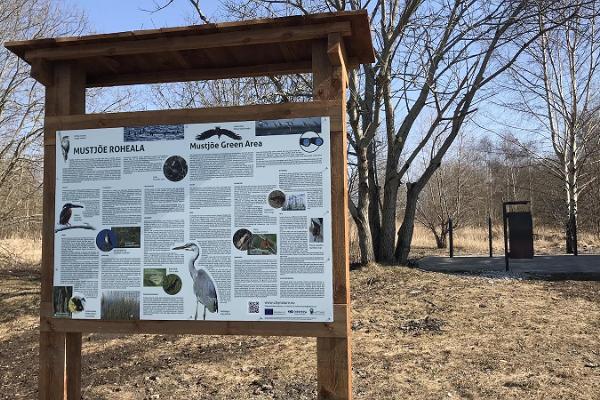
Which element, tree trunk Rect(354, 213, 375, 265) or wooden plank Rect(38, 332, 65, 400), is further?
tree trunk Rect(354, 213, 375, 265)

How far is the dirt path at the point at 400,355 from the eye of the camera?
16.7ft

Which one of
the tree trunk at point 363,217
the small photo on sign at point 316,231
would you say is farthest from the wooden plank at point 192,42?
the tree trunk at point 363,217

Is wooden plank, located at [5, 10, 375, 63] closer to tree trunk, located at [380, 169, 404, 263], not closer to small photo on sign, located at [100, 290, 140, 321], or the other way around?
small photo on sign, located at [100, 290, 140, 321]

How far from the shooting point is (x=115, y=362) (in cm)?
633

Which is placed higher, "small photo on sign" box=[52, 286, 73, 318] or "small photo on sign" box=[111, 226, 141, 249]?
"small photo on sign" box=[111, 226, 141, 249]

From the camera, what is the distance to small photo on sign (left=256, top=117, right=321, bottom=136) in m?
3.58

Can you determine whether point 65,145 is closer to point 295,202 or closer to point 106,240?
point 106,240

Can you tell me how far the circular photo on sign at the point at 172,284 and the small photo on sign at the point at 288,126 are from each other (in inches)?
46.1

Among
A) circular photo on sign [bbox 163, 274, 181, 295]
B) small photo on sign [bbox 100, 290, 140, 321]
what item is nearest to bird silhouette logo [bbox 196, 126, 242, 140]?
circular photo on sign [bbox 163, 274, 181, 295]

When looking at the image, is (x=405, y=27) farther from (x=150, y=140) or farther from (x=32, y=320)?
(x=32, y=320)

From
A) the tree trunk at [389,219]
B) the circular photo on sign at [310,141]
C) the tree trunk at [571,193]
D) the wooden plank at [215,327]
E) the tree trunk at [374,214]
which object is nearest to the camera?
the wooden plank at [215,327]

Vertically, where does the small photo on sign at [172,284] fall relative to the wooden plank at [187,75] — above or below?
below

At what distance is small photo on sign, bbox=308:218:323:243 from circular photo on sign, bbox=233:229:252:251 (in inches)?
16.5

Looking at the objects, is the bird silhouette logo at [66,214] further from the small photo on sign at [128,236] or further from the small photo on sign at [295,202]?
the small photo on sign at [295,202]
